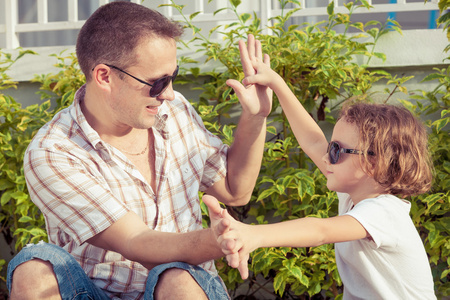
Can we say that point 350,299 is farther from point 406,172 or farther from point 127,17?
point 127,17

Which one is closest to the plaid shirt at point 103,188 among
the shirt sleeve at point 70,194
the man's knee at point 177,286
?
the shirt sleeve at point 70,194

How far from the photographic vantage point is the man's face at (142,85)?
2621 mm

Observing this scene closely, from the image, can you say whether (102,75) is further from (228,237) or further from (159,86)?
(228,237)

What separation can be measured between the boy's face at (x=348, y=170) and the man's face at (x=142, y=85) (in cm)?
73

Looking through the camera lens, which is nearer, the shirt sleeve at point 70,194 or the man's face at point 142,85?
the shirt sleeve at point 70,194

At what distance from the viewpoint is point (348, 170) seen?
97.2 inches

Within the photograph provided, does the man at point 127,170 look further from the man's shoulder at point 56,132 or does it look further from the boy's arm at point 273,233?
the boy's arm at point 273,233

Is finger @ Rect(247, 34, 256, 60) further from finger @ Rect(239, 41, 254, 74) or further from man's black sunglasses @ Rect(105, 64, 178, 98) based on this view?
man's black sunglasses @ Rect(105, 64, 178, 98)

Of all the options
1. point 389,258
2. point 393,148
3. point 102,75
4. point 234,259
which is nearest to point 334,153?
point 393,148

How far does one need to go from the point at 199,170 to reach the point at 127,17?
0.72 m

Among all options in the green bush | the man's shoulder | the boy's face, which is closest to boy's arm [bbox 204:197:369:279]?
the boy's face

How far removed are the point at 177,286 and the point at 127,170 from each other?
0.63 meters

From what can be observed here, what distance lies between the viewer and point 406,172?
2.45 metres

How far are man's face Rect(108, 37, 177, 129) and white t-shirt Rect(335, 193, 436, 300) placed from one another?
91 centimetres
